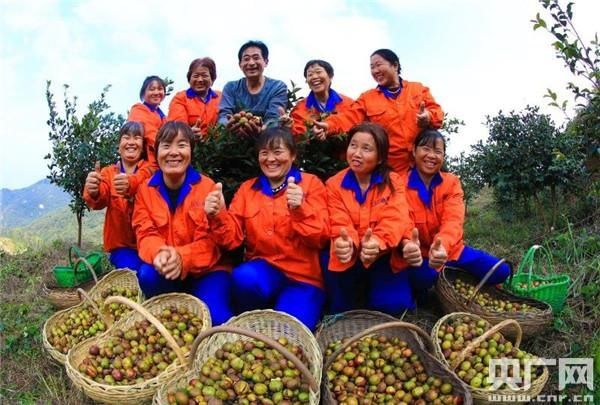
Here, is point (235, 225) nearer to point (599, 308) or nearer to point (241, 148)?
point (241, 148)

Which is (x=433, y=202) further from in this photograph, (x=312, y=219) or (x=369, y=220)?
(x=312, y=219)

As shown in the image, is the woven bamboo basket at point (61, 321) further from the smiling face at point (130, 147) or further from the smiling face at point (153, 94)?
the smiling face at point (153, 94)

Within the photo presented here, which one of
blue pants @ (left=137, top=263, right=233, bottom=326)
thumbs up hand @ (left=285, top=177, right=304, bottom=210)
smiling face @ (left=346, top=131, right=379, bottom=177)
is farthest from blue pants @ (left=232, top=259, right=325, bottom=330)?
smiling face @ (left=346, top=131, right=379, bottom=177)

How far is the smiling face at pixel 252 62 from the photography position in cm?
514

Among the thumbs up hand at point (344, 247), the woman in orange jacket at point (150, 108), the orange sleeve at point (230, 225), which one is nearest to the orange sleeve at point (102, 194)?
the woman in orange jacket at point (150, 108)

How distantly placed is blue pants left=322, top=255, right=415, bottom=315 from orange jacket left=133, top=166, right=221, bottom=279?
105 centimetres

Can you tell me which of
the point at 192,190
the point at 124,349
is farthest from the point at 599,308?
the point at 124,349

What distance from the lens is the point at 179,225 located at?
425 centimetres

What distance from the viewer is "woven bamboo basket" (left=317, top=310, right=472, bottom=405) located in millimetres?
3164

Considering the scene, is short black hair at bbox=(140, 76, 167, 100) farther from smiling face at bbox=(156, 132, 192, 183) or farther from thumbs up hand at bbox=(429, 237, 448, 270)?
thumbs up hand at bbox=(429, 237, 448, 270)

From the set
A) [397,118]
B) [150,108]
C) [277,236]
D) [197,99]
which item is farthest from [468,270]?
[150,108]

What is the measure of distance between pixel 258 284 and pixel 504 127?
553cm

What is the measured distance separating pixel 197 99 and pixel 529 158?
4.91 metres

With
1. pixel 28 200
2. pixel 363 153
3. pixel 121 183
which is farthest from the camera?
pixel 28 200
